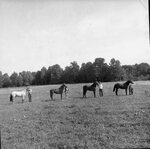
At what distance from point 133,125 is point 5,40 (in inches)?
Answer: 161

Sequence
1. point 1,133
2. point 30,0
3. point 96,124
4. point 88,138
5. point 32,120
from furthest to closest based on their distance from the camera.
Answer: point 32,120, point 96,124, point 1,133, point 88,138, point 30,0

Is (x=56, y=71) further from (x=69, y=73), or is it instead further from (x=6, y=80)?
(x=6, y=80)

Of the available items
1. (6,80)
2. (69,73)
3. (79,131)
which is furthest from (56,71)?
(79,131)

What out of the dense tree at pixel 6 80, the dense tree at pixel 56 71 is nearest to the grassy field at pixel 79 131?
the dense tree at pixel 6 80

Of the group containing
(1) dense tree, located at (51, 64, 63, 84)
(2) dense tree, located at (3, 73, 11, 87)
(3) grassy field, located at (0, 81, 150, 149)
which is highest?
(1) dense tree, located at (51, 64, 63, 84)

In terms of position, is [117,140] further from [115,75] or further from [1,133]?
[1,133]

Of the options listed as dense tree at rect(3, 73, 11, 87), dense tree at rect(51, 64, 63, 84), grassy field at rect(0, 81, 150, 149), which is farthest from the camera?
dense tree at rect(51, 64, 63, 84)

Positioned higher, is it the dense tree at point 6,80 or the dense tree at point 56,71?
the dense tree at point 56,71

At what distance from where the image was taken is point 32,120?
771 cm

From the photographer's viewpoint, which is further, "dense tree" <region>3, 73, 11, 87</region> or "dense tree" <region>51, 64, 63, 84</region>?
"dense tree" <region>51, 64, 63, 84</region>

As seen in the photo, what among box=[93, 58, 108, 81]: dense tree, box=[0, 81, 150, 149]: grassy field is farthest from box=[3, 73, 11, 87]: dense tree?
box=[93, 58, 108, 81]: dense tree

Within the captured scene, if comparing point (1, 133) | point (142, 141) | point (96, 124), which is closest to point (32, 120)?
point (1, 133)

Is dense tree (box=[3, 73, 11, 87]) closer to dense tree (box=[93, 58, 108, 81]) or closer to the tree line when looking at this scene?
the tree line

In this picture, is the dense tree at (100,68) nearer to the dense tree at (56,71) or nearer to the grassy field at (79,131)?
the dense tree at (56,71)
